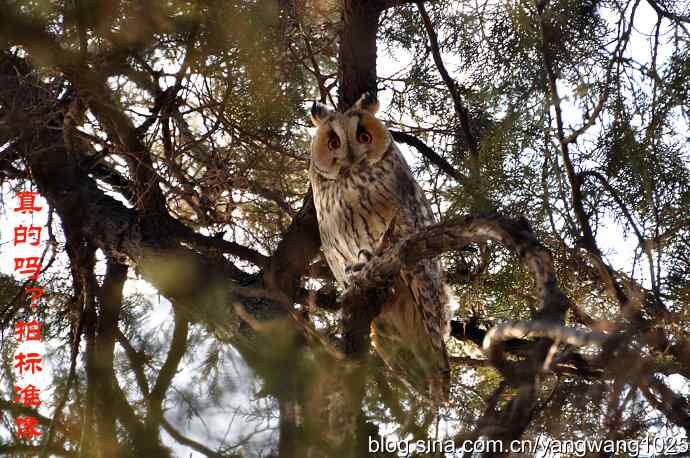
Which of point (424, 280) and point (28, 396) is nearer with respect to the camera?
point (28, 396)

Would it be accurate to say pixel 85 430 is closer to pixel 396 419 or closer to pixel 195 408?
pixel 195 408

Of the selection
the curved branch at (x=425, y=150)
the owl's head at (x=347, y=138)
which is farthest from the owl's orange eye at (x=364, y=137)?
the curved branch at (x=425, y=150)

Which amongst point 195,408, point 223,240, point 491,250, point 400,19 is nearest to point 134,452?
point 195,408

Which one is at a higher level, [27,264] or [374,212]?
[374,212]

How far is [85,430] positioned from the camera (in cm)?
174

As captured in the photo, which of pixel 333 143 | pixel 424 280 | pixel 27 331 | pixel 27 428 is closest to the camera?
pixel 27 428

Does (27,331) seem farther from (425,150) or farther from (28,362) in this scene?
(425,150)

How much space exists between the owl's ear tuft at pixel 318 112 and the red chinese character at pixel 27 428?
4.53ft

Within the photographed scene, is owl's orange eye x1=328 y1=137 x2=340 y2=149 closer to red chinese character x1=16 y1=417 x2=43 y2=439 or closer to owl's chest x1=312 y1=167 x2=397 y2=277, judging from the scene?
owl's chest x1=312 y1=167 x2=397 y2=277

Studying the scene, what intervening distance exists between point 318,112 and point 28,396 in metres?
1.39

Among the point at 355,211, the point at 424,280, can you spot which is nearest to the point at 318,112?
the point at 355,211

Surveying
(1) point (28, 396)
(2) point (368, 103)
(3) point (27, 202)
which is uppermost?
(2) point (368, 103)

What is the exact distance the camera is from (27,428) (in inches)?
82.7

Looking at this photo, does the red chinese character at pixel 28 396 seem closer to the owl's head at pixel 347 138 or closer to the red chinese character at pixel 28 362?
the red chinese character at pixel 28 362
